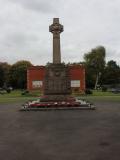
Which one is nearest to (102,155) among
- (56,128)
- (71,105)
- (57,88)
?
(56,128)

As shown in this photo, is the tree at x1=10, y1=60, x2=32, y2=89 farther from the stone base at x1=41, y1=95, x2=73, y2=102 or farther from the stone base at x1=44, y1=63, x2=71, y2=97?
the stone base at x1=41, y1=95, x2=73, y2=102

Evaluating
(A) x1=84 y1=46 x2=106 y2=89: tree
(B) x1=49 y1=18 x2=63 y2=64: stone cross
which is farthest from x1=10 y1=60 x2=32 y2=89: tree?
(B) x1=49 y1=18 x2=63 y2=64: stone cross

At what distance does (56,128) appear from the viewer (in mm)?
16766

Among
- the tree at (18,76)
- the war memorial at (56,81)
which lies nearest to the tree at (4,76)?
the tree at (18,76)

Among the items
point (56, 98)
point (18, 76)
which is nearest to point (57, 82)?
point (56, 98)

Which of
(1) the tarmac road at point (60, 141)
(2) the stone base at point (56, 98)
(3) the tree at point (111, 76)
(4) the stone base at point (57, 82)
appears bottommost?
(1) the tarmac road at point (60, 141)

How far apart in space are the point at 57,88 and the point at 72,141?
70.6ft

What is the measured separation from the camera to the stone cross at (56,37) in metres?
34.7

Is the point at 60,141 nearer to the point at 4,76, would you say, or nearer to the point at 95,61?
the point at 95,61

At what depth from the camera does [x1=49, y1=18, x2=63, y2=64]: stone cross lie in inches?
1366

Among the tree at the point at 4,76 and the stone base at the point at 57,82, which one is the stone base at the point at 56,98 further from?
the tree at the point at 4,76

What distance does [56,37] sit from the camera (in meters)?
35.2

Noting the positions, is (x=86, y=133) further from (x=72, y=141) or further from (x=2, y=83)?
(x=2, y=83)

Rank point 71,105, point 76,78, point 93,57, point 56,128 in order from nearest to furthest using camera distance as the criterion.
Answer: point 56,128
point 71,105
point 76,78
point 93,57
